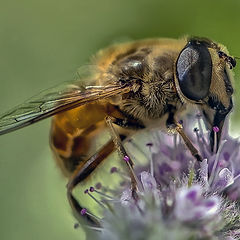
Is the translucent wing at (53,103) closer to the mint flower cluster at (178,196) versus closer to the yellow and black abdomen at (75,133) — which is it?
the yellow and black abdomen at (75,133)

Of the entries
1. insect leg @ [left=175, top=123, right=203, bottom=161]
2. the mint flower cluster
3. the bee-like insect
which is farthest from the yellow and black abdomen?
insect leg @ [left=175, top=123, right=203, bottom=161]

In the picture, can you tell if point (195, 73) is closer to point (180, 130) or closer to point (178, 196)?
point (180, 130)

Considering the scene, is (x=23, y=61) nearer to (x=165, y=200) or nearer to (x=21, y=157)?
(x=21, y=157)

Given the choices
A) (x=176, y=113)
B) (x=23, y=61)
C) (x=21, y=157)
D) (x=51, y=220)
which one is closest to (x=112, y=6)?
(x=23, y=61)

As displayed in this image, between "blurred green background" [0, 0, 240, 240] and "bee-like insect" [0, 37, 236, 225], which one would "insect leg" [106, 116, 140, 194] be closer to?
"bee-like insect" [0, 37, 236, 225]

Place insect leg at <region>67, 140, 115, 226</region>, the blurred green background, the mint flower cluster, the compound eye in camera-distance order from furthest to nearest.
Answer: the blurred green background
insect leg at <region>67, 140, 115, 226</region>
the compound eye
the mint flower cluster

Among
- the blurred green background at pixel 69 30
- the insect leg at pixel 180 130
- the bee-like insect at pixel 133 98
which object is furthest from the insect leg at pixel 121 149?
the blurred green background at pixel 69 30

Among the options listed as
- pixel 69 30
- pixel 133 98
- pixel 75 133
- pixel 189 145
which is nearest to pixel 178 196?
pixel 189 145
